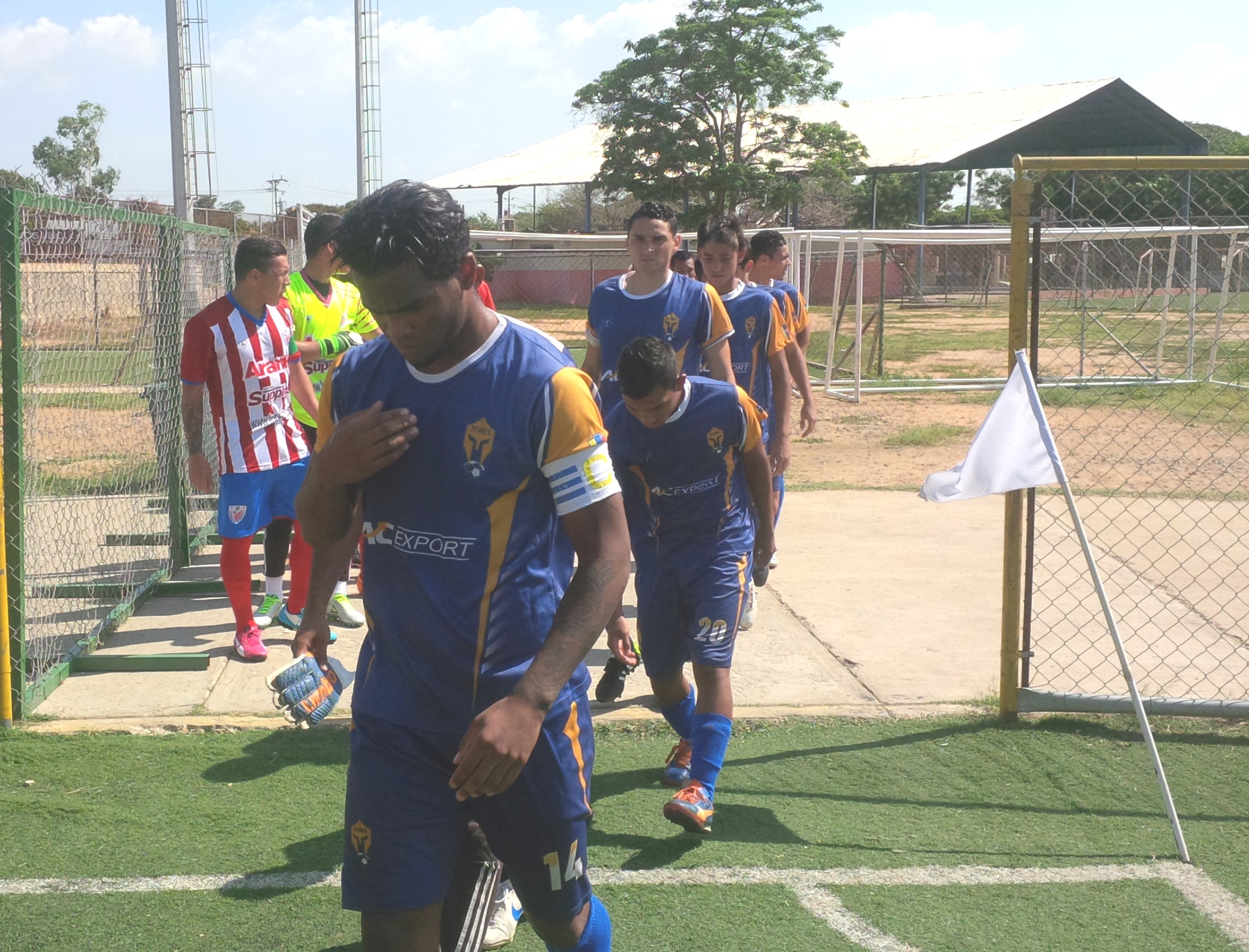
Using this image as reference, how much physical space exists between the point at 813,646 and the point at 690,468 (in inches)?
90.7

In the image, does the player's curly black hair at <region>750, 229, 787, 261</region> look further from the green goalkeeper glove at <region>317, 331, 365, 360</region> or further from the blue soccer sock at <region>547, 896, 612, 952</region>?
the blue soccer sock at <region>547, 896, 612, 952</region>

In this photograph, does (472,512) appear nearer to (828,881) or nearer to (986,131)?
(828,881)

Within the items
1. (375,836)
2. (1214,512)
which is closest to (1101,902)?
(375,836)

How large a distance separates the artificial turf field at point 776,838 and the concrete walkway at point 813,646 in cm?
28

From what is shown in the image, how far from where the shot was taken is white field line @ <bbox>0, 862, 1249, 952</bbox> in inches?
139

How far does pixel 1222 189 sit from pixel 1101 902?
36662 mm

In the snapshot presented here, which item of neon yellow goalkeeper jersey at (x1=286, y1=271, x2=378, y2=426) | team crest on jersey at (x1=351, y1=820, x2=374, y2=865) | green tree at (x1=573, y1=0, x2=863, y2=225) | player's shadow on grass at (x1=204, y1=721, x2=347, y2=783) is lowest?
player's shadow on grass at (x1=204, y1=721, x2=347, y2=783)

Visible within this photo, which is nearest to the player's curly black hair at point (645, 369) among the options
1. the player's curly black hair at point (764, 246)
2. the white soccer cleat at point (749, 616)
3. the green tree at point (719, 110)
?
the white soccer cleat at point (749, 616)

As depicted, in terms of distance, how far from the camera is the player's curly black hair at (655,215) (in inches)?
A: 213

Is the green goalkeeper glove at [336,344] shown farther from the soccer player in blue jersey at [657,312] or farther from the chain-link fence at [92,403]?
the soccer player in blue jersey at [657,312]

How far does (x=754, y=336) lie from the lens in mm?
6289

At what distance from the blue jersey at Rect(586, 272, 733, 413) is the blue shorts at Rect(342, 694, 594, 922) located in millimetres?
3018

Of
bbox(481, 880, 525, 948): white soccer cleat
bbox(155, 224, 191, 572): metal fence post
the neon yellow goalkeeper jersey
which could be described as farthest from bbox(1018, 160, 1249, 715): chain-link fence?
bbox(155, 224, 191, 572): metal fence post

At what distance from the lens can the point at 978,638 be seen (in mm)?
6223
